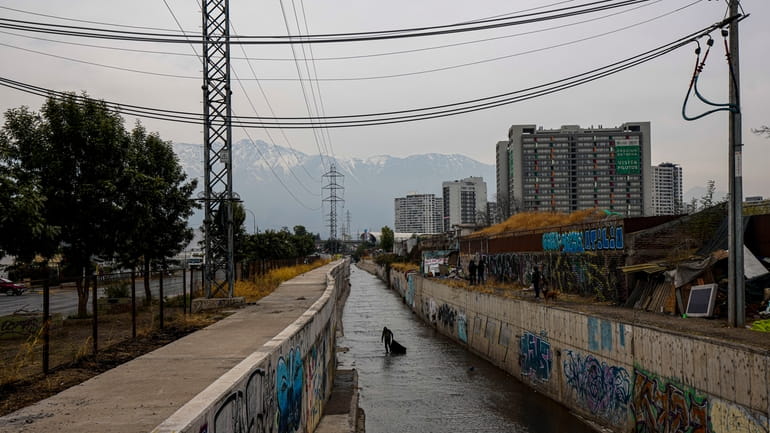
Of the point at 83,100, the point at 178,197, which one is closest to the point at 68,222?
the point at 83,100

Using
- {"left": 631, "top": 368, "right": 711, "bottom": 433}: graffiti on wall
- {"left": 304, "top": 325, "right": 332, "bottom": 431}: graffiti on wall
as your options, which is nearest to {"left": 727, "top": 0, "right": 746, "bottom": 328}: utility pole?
{"left": 631, "top": 368, "right": 711, "bottom": 433}: graffiti on wall

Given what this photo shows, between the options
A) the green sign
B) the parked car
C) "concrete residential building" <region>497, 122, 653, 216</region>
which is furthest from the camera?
"concrete residential building" <region>497, 122, 653, 216</region>

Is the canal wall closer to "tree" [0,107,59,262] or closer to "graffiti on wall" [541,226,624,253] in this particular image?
"graffiti on wall" [541,226,624,253]

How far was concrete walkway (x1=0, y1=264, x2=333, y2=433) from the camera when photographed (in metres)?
7.71

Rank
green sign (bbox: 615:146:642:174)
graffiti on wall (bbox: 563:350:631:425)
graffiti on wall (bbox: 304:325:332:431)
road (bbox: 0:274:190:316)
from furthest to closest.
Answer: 1. green sign (bbox: 615:146:642:174)
2. graffiti on wall (bbox: 563:350:631:425)
3. graffiti on wall (bbox: 304:325:332:431)
4. road (bbox: 0:274:190:316)

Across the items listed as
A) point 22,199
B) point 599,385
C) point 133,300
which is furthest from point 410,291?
point 22,199

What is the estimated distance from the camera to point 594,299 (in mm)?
25156

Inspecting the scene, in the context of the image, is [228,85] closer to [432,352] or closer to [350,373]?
[350,373]

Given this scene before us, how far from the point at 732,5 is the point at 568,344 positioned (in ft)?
37.1

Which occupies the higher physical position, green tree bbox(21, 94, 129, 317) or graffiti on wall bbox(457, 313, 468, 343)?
green tree bbox(21, 94, 129, 317)

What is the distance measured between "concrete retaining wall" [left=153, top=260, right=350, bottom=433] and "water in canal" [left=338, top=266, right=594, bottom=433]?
5.82 metres

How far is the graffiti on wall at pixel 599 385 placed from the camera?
55.6 feet

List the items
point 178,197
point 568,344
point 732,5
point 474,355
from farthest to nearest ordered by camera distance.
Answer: point 474,355 < point 178,197 < point 568,344 < point 732,5

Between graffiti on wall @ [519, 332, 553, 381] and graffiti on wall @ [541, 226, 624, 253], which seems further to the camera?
graffiti on wall @ [541, 226, 624, 253]
